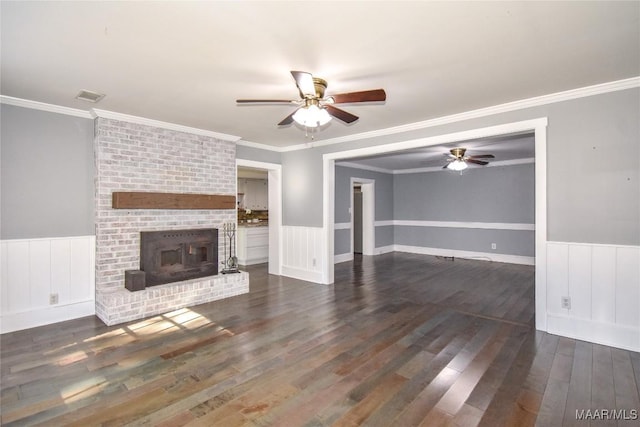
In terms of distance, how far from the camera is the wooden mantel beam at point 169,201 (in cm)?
396

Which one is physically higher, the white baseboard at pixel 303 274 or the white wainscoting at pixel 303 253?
the white wainscoting at pixel 303 253

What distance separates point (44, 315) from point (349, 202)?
6.18 meters

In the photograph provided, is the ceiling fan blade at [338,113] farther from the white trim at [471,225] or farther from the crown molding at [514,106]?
the white trim at [471,225]

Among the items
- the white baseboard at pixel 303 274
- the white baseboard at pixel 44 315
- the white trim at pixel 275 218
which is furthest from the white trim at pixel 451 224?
the white baseboard at pixel 44 315

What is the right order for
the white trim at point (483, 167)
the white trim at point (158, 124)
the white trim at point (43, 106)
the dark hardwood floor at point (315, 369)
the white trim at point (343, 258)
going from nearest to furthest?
the dark hardwood floor at point (315, 369)
the white trim at point (43, 106)
the white trim at point (158, 124)
the white trim at point (483, 167)
the white trim at point (343, 258)

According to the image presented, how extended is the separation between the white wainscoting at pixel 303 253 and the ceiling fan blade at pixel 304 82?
3288 millimetres

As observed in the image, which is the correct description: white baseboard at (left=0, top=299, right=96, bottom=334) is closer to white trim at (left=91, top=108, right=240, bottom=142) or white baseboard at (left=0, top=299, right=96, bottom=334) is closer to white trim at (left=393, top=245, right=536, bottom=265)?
white trim at (left=91, top=108, right=240, bottom=142)

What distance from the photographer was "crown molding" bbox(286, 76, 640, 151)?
3.04m

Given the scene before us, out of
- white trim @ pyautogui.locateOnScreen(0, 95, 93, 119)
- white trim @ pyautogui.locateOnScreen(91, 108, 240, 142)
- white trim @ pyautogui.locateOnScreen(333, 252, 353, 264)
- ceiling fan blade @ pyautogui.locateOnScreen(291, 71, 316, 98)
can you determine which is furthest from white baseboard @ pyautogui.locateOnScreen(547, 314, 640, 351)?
white trim @ pyautogui.locateOnScreen(0, 95, 93, 119)

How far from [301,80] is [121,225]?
10.6 feet

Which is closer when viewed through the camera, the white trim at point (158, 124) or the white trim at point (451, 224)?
the white trim at point (158, 124)

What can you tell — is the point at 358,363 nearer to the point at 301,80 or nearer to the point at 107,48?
the point at 301,80

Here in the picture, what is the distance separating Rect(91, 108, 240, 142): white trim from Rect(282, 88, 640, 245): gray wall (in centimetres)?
403

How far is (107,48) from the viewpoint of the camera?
2361 mm
